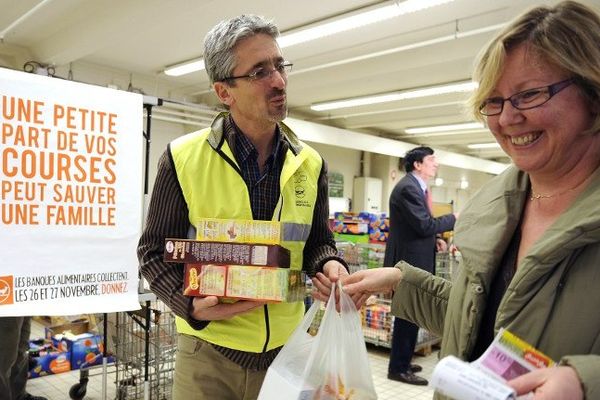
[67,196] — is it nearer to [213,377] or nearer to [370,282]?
[213,377]

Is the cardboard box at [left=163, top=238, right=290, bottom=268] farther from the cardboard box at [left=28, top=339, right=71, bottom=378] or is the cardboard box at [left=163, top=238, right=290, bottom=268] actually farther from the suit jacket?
the cardboard box at [left=28, top=339, right=71, bottom=378]

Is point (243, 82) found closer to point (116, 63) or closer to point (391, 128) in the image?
point (116, 63)

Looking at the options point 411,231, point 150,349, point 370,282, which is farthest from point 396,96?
point 370,282

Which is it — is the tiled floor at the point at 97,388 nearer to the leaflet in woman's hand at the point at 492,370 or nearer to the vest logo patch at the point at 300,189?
the vest logo patch at the point at 300,189

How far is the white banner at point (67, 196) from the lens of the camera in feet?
7.05

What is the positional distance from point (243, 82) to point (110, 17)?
4307 millimetres

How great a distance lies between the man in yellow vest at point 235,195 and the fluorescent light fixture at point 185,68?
17.7ft

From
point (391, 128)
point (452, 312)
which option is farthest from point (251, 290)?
point (391, 128)

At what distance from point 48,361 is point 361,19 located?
13.7 ft

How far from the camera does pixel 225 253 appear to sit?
105cm

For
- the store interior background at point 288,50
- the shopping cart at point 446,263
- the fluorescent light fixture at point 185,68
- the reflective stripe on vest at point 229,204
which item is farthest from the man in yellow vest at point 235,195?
the fluorescent light fixture at point 185,68

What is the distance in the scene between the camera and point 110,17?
4.80 metres

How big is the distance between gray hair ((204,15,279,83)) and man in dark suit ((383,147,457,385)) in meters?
2.47

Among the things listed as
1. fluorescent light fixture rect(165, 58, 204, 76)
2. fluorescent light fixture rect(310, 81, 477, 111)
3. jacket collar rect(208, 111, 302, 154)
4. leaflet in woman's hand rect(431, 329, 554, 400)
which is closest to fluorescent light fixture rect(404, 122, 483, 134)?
fluorescent light fixture rect(310, 81, 477, 111)
